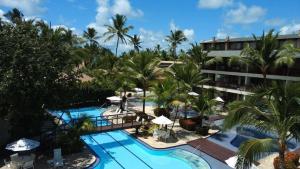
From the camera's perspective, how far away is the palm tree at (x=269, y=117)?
976 centimetres

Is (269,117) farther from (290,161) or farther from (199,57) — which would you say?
(199,57)

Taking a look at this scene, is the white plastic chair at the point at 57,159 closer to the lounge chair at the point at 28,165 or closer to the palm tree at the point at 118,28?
the lounge chair at the point at 28,165

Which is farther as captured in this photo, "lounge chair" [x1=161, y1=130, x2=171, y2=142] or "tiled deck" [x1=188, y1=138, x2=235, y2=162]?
"lounge chair" [x1=161, y1=130, x2=171, y2=142]

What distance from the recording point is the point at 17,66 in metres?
15.5

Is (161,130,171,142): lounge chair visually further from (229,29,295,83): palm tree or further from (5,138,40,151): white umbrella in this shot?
(229,29,295,83): palm tree

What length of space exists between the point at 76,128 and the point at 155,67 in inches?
434

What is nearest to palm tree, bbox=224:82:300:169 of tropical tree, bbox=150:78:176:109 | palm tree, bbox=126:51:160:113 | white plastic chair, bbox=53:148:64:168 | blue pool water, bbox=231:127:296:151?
white plastic chair, bbox=53:148:64:168

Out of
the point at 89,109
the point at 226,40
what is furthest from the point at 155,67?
the point at 226,40

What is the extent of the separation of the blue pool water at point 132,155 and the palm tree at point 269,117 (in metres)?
7.06

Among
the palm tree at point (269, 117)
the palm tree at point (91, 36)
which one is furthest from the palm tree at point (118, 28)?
the palm tree at point (269, 117)

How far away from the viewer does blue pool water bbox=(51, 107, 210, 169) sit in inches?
680

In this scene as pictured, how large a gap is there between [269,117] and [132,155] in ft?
35.4

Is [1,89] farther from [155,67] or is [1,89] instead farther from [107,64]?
[107,64]

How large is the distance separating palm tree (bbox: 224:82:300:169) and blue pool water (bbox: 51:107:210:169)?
23.2 ft
